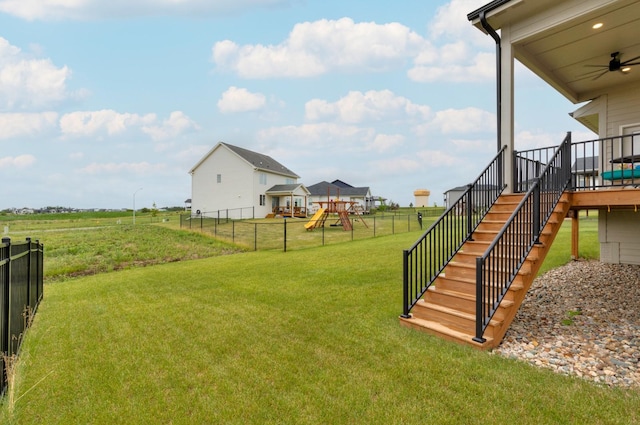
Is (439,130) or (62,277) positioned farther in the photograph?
(439,130)

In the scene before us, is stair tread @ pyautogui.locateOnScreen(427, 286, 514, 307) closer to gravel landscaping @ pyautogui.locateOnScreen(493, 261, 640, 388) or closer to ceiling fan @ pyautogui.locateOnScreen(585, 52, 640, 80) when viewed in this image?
gravel landscaping @ pyautogui.locateOnScreen(493, 261, 640, 388)

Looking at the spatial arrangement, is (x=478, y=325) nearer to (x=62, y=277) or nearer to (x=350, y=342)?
(x=350, y=342)

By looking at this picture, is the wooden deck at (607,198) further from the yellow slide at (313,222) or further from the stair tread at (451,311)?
the yellow slide at (313,222)

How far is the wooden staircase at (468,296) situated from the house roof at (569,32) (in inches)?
118

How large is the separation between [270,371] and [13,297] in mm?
3106

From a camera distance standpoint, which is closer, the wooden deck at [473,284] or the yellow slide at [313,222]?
the wooden deck at [473,284]

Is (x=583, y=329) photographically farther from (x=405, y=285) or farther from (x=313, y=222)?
(x=313, y=222)

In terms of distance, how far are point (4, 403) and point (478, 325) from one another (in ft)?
15.8

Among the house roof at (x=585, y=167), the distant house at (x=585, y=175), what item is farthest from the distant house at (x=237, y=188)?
the distant house at (x=585, y=175)

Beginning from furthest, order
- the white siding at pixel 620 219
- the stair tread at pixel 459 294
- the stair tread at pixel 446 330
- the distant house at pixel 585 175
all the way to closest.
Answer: the white siding at pixel 620 219 → the distant house at pixel 585 175 → the stair tread at pixel 459 294 → the stair tread at pixel 446 330

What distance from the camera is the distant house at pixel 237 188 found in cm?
2944

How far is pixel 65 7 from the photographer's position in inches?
360

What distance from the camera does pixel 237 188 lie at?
2977 centimetres

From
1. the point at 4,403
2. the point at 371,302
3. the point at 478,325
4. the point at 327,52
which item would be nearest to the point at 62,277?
the point at 4,403
